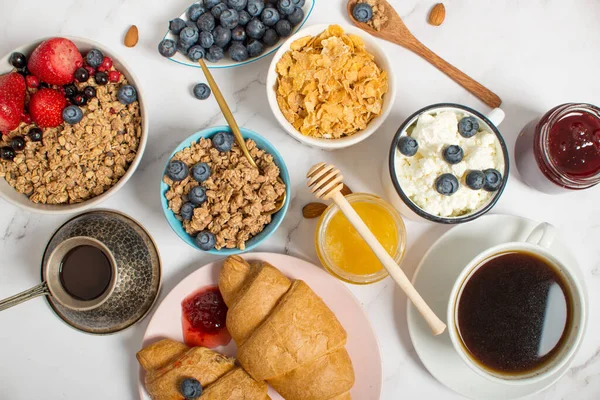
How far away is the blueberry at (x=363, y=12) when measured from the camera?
1.56m

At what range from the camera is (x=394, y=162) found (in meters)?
1.36

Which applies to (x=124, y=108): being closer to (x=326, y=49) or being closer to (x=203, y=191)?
(x=203, y=191)

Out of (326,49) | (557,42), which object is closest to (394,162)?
(326,49)

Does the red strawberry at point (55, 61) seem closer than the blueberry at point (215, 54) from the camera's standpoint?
Yes

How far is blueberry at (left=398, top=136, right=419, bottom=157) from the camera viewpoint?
1.33 meters

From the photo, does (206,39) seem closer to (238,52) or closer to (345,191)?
(238,52)

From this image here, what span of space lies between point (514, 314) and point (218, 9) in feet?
3.97

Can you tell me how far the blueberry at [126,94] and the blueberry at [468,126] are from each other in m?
0.90

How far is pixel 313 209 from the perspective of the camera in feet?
5.16

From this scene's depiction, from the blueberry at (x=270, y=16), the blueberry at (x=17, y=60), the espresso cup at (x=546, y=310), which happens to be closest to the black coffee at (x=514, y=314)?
the espresso cup at (x=546, y=310)

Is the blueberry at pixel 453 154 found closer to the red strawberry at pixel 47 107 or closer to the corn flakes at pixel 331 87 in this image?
the corn flakes at pixel 331 87

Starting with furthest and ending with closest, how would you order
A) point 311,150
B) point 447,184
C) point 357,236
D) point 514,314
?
point 311,150 < point 357,236 < point 514,314 < point 447,184

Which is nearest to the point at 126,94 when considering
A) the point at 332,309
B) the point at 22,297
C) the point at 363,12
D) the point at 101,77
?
the point at 101,77

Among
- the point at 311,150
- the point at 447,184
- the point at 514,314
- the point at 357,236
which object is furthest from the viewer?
the point at 311,150
